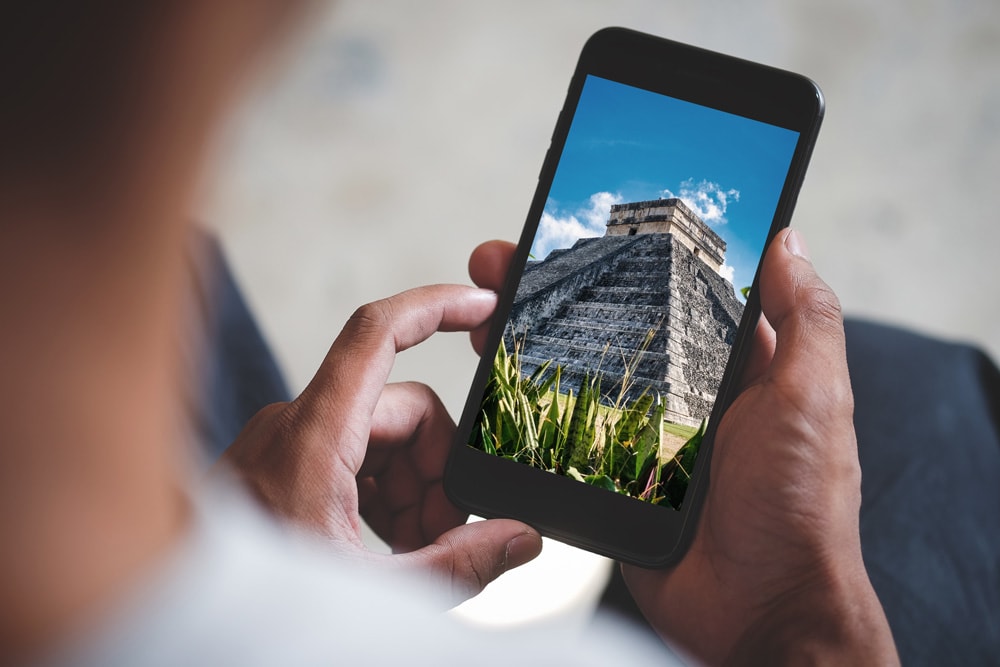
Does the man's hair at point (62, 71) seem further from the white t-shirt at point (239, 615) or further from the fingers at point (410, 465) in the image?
the fingers at point (410, 465)

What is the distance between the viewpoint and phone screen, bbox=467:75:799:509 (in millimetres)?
478

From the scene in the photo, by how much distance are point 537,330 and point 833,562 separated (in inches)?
9.1

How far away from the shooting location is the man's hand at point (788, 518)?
43 cm

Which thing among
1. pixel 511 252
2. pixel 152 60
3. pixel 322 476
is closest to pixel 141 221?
pixel 152 60

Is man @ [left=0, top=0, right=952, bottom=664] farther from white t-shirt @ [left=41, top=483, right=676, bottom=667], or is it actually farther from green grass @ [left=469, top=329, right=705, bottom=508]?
green grass @ [left=469, top=329, right=705, bottom=508]

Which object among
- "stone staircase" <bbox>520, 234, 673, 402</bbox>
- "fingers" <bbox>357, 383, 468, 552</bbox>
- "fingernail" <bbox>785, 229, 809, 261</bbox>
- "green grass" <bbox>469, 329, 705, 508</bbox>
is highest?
"fingernail" <bbox>785, 229, 809, 261</bbox>

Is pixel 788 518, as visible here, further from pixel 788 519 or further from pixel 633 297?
pixel 633 297

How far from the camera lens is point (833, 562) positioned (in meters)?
0.43

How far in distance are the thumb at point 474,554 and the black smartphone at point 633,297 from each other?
17 mm

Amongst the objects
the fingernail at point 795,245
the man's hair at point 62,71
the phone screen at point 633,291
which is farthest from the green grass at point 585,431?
the man's hair at point 62,71

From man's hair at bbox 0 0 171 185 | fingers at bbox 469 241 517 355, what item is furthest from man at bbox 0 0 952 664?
fingers at bbox 469 241 517 355

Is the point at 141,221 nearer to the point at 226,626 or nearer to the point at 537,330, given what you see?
the point at 226,626

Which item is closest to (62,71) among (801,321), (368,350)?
(368,350)

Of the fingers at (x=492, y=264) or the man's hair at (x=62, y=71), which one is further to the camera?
the fingers at (x=492, y=264)
